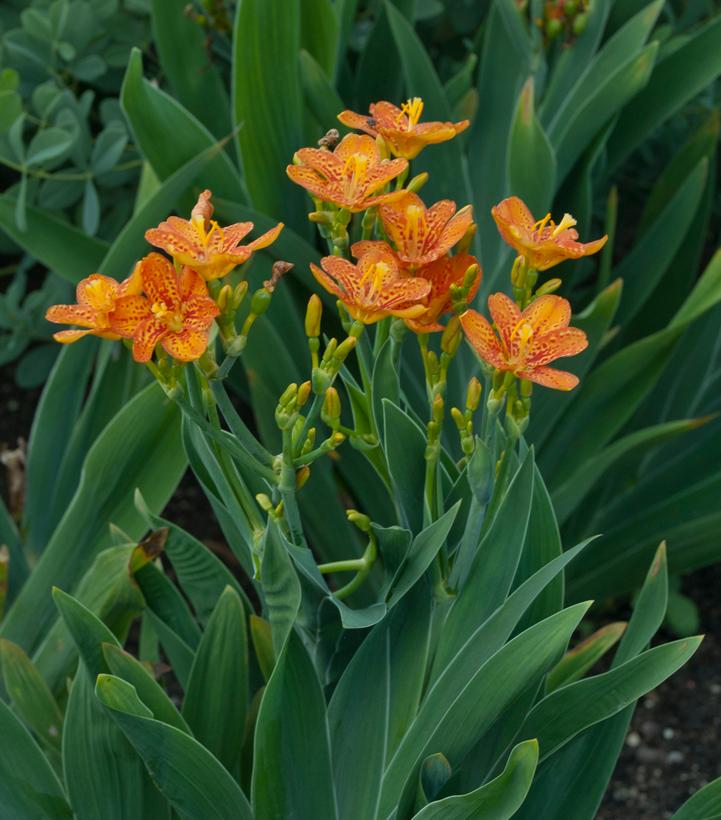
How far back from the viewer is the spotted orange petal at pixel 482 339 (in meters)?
0.83

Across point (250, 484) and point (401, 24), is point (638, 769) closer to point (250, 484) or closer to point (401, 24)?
point (250, 484)

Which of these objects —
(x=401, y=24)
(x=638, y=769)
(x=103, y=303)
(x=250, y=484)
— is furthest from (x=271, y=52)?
(x=638, y=769)

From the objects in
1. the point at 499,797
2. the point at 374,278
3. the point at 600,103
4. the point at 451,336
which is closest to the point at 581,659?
the point at 499,797

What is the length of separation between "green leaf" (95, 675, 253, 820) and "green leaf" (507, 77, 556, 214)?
A: 862 mm

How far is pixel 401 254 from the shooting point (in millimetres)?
873

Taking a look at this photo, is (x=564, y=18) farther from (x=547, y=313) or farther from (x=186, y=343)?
(x=186, y=343)

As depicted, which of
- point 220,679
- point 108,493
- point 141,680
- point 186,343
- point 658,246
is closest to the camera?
point 186,343

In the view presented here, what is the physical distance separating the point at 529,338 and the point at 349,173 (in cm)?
18

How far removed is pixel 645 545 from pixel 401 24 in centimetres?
79

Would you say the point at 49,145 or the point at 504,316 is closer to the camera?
the point at 504,316

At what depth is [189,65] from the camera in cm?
168

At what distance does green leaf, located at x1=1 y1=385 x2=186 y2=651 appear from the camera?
4.31ft

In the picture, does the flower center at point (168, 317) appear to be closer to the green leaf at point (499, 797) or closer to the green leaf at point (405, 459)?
the green leaf at point (405, 459)

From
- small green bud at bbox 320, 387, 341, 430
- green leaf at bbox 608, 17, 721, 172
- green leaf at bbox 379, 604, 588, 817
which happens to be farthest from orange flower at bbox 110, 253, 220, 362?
green leaf at bbox 608, 17, 721, 172
